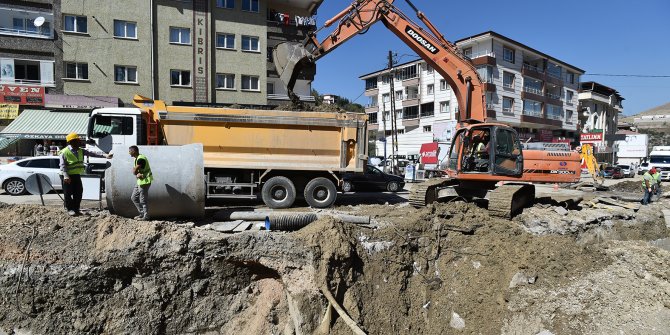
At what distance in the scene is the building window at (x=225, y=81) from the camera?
81.8 feet

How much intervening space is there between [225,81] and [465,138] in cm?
1939

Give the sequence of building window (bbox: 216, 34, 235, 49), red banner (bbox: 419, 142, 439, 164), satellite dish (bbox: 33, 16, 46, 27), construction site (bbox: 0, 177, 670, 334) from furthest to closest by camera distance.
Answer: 1. red banner (bbox: 419, 142, 439, 164)
2. building window (bbox: 216, 34, 235, 49)
3. satellite dish (bbox: 33, 16, 46, 27)
4. construction site (bbox: 0, 177, 670, 334)

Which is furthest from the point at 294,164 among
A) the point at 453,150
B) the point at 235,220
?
the point at 453,150

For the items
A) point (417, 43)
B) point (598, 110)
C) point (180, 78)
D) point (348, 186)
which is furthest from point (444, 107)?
point (598, 110)

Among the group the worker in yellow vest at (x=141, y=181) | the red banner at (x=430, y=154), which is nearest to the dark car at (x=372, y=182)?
→ the worker in yellow vest at (x=141, y=181)

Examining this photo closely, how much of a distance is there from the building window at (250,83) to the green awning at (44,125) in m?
9.23

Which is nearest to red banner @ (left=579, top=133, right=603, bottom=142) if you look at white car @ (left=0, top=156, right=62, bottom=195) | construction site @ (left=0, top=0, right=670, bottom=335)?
construction site @ (left=0, top=0, right=670, bottom=335)

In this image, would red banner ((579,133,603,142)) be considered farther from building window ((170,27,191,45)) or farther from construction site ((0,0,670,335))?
building window ((170,27,191,45))

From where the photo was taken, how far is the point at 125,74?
894 inches

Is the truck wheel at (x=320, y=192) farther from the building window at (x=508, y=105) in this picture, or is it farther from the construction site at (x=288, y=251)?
the building window at (x=508, y=105)

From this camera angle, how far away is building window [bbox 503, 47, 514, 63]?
38.7 metres

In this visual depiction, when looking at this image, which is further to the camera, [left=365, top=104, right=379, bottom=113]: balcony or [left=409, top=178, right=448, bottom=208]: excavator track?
[left=365, top=104, right=379, bottom=113]: balcony

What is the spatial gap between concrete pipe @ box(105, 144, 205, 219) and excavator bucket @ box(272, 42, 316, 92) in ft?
12.5

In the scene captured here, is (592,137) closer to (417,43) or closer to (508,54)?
(508,54)
